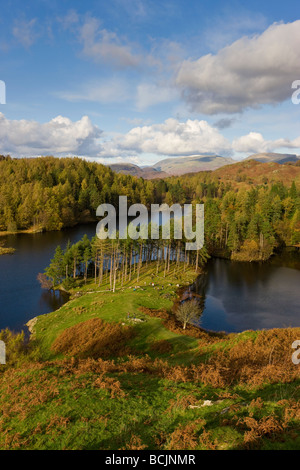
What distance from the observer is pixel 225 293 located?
59.0m

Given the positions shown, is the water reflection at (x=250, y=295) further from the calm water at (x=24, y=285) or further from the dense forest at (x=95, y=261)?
the calm water at (x=24, y=285)

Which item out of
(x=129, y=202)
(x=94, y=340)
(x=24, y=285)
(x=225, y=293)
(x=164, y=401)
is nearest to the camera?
(x=164, y=401)

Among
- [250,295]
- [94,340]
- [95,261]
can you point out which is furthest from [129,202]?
[94,340]

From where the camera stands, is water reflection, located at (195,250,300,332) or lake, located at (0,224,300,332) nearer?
water reflection, located at (195,250,300,332)

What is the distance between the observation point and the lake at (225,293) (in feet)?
150

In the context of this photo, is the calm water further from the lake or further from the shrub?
the shrub

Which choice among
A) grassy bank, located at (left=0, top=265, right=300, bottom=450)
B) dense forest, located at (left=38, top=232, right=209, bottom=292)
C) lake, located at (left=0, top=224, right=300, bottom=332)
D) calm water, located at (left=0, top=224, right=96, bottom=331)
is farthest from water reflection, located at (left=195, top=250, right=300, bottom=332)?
calm water, located at (left=0, top=224, right=96, bottom=331)

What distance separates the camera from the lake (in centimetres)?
4578

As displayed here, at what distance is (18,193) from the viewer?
124 meters

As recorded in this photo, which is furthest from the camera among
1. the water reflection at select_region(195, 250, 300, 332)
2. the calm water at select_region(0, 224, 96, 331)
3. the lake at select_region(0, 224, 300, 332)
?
the calm water at select_region(0, 224, 96, 331)

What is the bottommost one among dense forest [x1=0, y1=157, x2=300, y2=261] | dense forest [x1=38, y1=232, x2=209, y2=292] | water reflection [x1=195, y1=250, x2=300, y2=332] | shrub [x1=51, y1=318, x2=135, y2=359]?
water reflection [x1=195, y1=250, x2=300, y2=332]

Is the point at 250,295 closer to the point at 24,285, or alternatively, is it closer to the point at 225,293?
the point at 225,293

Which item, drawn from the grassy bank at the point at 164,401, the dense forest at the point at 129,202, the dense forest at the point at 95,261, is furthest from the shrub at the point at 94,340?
the dense forest at the point at 129,202
